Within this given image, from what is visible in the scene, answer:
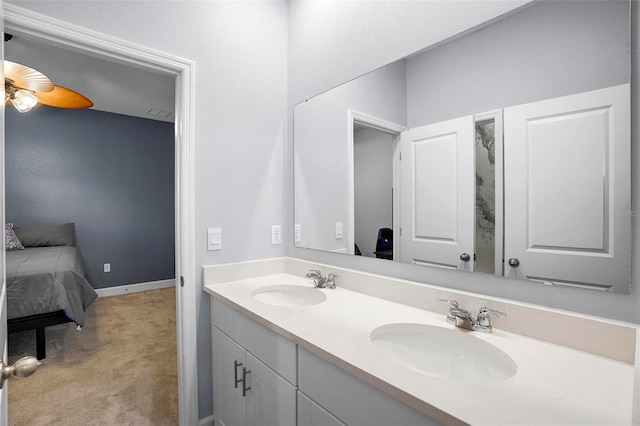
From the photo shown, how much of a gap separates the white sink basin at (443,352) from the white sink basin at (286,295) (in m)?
0.57

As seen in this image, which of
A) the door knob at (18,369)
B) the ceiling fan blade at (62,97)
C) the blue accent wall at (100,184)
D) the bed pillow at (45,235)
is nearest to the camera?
the door knob at (18,369)

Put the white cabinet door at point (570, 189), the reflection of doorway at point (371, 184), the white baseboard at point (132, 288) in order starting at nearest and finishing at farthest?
→ the white cabinet door at point (570, 189) → the reflection of doorway at point (371, 184) → the white baseboard at point (132, 288)

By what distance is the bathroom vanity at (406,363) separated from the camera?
2.17 feet

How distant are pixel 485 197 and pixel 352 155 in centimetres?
70

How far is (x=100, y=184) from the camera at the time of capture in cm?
429

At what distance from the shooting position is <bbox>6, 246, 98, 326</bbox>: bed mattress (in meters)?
2.40

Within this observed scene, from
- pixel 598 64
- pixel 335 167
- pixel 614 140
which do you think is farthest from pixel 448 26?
pixel 335 167

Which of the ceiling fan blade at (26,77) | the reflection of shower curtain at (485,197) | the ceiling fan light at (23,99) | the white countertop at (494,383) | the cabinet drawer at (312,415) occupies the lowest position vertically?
the cabinet drawer at (312,415)

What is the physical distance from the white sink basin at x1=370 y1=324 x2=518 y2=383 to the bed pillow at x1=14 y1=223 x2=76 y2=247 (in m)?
4.45

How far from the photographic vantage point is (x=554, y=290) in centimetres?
96

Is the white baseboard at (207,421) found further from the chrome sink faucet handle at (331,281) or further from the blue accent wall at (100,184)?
the blue accent wall at (100,184)

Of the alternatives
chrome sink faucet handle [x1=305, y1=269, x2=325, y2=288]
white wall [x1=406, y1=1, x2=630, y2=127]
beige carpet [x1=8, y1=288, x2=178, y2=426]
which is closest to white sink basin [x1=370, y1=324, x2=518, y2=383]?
chrome sink faucet handle [x1=305, y1=269, x2=325, y2=288]

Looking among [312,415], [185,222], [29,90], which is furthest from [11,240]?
[312,415]

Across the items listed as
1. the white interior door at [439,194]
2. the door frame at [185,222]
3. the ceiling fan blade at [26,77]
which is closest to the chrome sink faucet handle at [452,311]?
the white interior door at [439,194]
